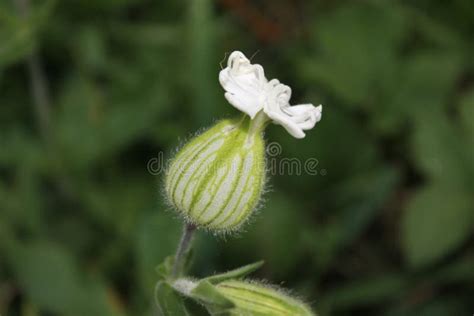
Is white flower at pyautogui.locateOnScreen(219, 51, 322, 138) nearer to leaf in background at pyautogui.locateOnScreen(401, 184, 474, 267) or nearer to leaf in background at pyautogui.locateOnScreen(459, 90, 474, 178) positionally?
leaf in background at pyautogui.locateOnScreen(401, 184, 474, 267)

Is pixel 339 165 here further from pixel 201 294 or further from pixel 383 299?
pixel 201 294

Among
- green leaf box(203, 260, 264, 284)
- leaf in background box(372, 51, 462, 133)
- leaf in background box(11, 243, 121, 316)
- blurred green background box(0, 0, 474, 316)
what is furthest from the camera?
leaf in background box(372, 51, 462, 133)

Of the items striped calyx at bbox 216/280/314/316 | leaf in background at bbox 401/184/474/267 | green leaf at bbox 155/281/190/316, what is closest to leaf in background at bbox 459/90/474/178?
leaf in background at bbox 401/184/474/267

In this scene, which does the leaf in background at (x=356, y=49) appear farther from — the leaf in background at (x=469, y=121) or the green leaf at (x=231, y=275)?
the green leaf at (x=231, y=275)

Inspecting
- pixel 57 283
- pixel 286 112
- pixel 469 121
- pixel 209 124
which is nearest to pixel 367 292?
pixel 469 121

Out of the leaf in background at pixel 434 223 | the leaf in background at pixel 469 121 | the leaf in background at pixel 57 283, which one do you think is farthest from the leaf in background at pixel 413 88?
the leaf in background at pixel 57 283
